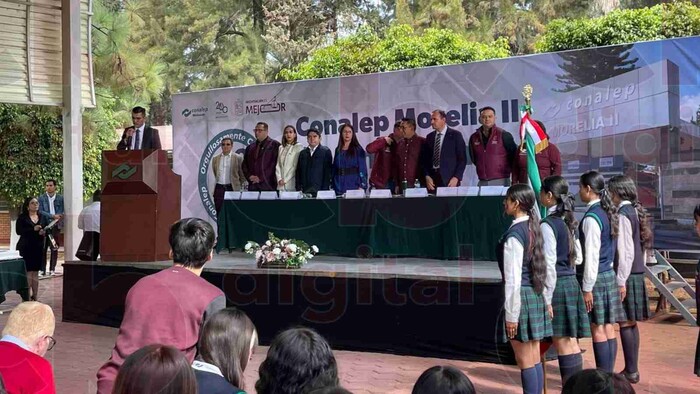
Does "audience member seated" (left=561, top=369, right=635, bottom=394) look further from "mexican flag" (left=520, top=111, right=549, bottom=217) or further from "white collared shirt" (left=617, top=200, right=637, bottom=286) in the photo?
"mexican flag" (left=520, top=111, right=549, bottom=217)

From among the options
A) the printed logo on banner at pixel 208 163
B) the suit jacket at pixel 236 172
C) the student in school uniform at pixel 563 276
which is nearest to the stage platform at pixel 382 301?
the student in school uniform at pixel 563 276

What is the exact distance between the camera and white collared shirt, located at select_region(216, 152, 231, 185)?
11750mm

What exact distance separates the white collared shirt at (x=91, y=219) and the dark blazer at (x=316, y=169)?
2.97m

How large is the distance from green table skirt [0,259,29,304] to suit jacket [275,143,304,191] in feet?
11.5

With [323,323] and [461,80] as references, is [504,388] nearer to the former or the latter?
[323,323]

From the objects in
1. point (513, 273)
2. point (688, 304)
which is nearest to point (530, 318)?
point (513, 273)

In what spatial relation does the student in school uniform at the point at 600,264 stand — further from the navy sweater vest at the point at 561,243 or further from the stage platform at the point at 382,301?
the stage platform at the point at 382,301

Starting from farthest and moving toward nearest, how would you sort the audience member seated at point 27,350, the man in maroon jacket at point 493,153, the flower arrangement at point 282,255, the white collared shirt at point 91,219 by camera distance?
the white collared shirt at point 91,219 < the man in maroon jacket at point 493,153 < the flower arrangement at point 282,255 < the audience member seated at point 27,350

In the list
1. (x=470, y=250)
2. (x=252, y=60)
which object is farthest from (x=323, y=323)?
(x=252, y=60)

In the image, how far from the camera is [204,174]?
42.7ft

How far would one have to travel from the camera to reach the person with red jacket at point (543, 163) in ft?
28.9

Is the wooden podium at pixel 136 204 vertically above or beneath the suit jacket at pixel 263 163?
beneath

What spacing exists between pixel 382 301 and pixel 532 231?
2699 mm

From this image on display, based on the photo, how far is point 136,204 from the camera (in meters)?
8.64
